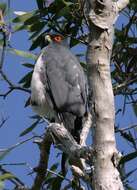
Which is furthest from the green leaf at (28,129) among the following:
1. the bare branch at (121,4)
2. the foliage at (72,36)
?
the bare branch at (121,4)

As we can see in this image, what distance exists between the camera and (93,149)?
2412 millimetres

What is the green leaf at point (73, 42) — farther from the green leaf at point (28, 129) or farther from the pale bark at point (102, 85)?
the pale bark at point (102, 85)

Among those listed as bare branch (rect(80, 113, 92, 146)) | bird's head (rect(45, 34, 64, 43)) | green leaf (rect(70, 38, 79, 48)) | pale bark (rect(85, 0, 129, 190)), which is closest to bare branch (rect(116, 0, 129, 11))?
pale bark (rect(85, 0, 129, 190))

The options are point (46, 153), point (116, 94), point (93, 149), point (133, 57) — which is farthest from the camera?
point (133, 57)

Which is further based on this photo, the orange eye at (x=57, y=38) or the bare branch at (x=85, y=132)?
the orange eye at (x=57, y=38)

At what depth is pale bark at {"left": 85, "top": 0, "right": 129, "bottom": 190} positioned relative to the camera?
93.8 inches

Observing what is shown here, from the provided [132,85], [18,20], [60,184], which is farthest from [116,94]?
[18,20]

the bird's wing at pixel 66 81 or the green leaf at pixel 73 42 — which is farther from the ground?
the green leaf at pixel 73 42

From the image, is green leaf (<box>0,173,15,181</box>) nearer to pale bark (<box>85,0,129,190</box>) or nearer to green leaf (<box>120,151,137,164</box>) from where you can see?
green leaf (<box>120,151,137,164</box>)

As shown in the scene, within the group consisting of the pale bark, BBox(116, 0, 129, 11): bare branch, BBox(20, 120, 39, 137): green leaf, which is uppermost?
BBox(116, 0, 129, 11): bare branch

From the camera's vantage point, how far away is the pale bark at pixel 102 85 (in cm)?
238

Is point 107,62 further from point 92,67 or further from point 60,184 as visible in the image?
point 60,184

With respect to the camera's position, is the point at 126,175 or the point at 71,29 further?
the point at 71,29

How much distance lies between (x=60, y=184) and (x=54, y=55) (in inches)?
37.2
